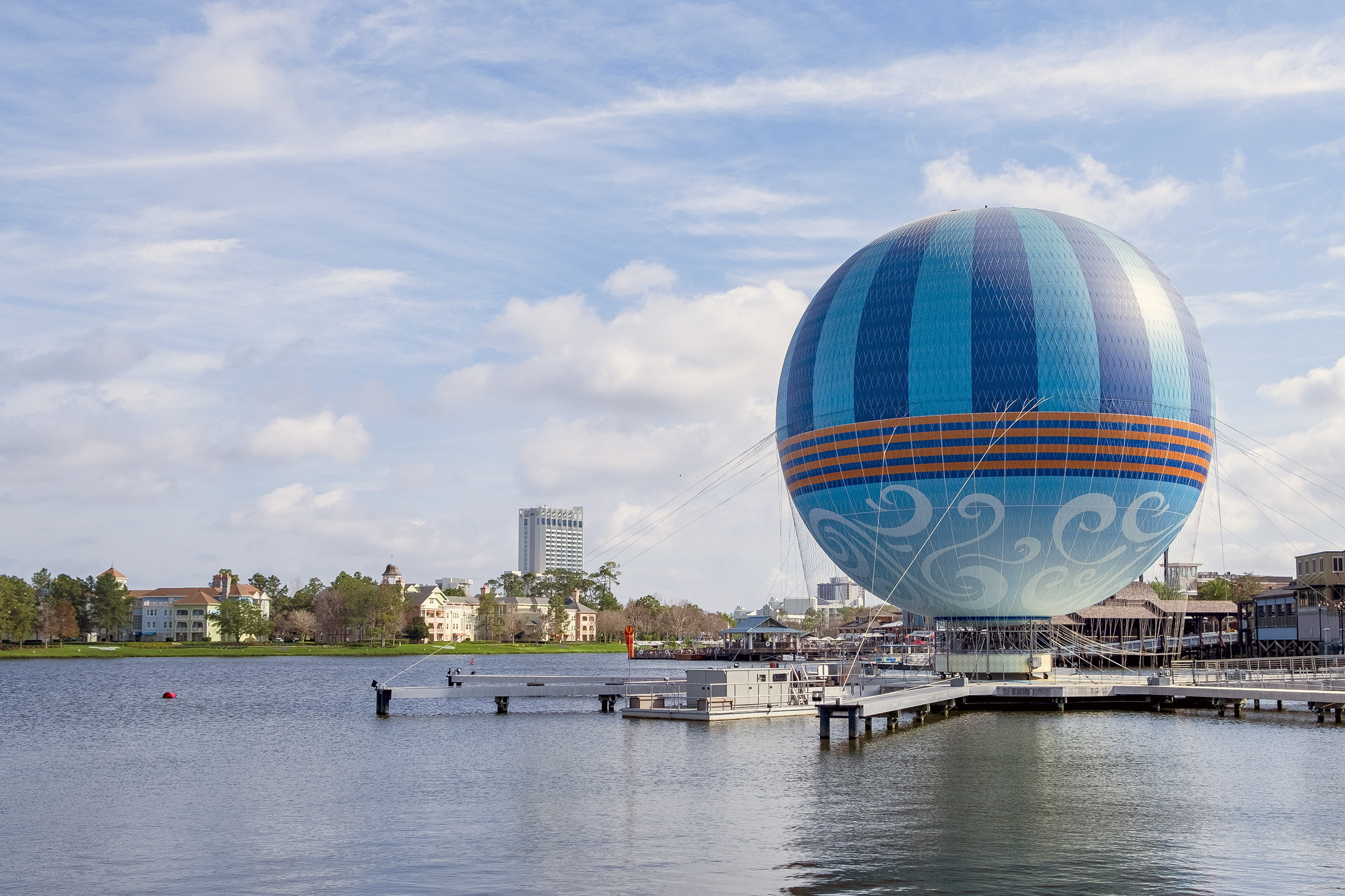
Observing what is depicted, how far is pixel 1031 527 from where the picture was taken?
48375 millimetres

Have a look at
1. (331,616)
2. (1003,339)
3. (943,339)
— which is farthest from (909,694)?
(331,616)

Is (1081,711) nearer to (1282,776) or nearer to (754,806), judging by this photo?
(1282,776)

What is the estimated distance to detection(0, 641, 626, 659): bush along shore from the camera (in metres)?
145

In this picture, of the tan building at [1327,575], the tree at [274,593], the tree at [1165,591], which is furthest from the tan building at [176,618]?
the tan building at [1327,575]

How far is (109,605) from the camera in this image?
165000 millimetres

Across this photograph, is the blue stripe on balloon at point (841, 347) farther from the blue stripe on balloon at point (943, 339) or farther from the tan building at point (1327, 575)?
the tan building at point (1327, 575)

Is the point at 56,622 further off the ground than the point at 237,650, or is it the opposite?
the point at 56,622

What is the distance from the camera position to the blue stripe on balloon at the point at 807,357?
5278 centimetres

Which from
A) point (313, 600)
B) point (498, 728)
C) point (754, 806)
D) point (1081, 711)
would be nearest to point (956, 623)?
point (1081, 711)

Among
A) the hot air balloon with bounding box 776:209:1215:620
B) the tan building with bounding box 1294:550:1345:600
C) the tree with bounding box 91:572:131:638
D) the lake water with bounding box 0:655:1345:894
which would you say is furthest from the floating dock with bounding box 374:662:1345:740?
the tree with bounding box 91:572:131:638

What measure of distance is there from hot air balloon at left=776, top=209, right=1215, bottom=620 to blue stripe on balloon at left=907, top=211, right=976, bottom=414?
59 mm

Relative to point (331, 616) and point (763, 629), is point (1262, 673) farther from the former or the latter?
point (331, 616)

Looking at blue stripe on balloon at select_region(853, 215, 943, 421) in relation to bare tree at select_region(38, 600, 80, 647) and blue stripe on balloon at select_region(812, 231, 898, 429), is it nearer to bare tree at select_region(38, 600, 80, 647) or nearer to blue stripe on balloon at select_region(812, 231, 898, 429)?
blue stripe on balloon at select_region(812, 231, 898, 429)

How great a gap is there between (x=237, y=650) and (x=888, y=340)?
12771 cm
